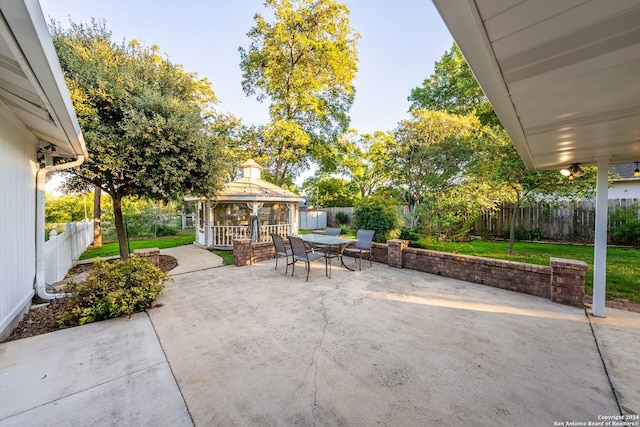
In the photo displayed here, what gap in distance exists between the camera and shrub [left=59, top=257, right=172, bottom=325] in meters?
3.77

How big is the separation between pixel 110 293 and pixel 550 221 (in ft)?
48.6

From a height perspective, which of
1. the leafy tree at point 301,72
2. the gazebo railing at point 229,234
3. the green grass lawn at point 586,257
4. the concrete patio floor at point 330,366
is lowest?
the concrete patio floor at point 330,366

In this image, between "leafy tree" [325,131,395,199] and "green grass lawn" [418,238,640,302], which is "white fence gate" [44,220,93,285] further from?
"leafy tree" [325,131,395,199]

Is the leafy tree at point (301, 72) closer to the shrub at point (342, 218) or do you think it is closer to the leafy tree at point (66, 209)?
the shrub at point (342, 218)

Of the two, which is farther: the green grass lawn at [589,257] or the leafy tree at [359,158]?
the leafy tree at [359,158]

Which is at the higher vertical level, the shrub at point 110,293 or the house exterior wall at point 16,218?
the house exterior wall at point 16,218

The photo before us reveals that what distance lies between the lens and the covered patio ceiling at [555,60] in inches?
49.6

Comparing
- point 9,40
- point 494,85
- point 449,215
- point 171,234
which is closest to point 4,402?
point 9,40

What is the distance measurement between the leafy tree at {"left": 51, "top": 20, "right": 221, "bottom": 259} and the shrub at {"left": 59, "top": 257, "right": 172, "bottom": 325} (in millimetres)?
2808

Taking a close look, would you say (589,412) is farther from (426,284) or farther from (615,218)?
(615,218)

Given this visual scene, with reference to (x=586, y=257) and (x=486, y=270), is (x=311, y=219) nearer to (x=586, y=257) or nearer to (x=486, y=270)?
(x=486, y=270)

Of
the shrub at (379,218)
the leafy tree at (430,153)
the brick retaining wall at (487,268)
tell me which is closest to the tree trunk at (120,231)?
the brick retaining wall at (487,268)

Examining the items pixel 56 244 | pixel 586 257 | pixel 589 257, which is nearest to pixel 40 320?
pixel 56 244

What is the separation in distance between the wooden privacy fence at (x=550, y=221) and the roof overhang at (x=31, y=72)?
1297 cm
